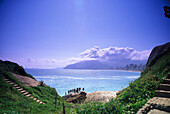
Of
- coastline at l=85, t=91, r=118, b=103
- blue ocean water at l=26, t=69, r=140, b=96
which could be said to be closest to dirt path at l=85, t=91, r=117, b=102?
coastline at l=85, t=91, r=118, b=103

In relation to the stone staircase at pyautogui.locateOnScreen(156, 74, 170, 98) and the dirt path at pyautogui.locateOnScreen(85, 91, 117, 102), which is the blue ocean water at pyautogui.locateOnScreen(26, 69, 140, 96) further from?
the dirt path at pyautogui.locateOnScreen(85, 91, 117, 102)

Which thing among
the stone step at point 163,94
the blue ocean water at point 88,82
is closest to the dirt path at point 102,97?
the blue ocean water at point 88,82

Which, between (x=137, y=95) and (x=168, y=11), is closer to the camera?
(x=137, y=95)

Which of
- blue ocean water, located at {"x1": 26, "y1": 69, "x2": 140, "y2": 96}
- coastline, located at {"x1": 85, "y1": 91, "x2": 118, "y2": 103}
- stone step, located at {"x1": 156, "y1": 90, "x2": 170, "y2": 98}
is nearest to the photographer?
stone step, located at {"x1": 156, "y1": 90, "x2": 170, "y2": 98}

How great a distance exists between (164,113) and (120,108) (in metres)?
1.55

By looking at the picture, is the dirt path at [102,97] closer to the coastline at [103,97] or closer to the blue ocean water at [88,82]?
the coastline at [103,97]

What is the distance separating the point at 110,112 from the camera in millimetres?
4332

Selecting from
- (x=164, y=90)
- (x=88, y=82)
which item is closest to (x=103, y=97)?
(x=164, y=90)

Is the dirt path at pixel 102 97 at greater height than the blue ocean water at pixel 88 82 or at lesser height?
greater

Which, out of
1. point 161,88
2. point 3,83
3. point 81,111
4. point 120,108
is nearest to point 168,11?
point 161,88

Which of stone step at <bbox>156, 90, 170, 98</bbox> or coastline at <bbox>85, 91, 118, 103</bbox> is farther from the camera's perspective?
coastline at <bbox>85, 91, 118, 103</bbox>

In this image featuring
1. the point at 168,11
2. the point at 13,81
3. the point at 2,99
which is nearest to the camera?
the point at 168,11

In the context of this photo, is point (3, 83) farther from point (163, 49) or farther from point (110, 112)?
point (163, 49)

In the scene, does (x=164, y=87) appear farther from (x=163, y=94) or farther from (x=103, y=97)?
(x=103, y=97)
